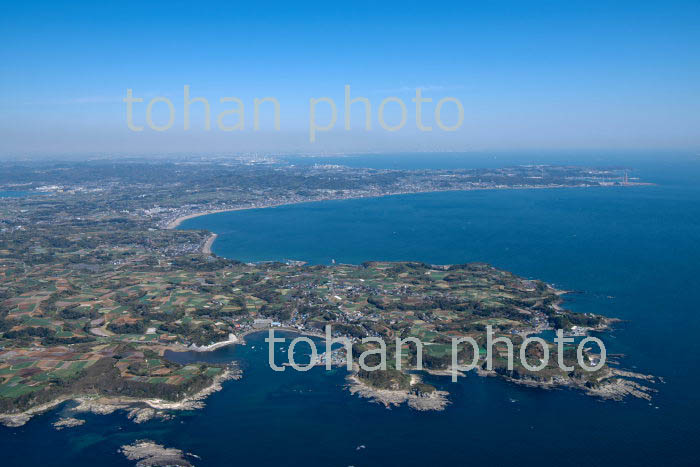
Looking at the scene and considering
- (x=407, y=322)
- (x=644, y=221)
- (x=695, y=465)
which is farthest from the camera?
(x=644, y=221)

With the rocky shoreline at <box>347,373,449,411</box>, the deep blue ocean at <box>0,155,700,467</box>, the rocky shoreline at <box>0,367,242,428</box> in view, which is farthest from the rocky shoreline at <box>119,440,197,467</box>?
the rocky shoreline at <box>347,373,449,411</box>

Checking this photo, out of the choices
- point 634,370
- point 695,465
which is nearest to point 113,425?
point 695,465

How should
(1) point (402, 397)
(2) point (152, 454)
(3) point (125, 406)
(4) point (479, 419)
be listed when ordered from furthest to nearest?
(1) point (402, 397), (3) point (125, 406), (4) point (479, 419), (2) point (152, 454)

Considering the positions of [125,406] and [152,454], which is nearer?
[152,454]

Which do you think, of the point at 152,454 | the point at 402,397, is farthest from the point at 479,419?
the point at 152,454

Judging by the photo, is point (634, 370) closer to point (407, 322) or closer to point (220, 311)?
point (407, 322)

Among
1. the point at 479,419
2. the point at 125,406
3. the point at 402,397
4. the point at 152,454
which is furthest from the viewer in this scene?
the point at 402,397

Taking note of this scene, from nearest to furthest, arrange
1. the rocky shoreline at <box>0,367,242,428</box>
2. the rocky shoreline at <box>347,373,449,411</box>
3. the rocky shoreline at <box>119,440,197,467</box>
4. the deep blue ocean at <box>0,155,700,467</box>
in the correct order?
the rocky shoreline at <box>119,440,197,467</box> < the deep blue ocean at <box>0,155,700,467</box> < the rocky shoreline at <box>0,367,242,428</box> < the rocky shoreline at <box>347,373,449,411</box>

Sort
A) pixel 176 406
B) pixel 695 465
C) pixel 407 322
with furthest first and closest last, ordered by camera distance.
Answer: pixel 407 322 < pixel 176 406 < pixel 695 465

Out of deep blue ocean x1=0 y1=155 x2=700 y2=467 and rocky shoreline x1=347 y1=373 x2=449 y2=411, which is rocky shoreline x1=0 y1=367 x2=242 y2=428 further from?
rocky shoreline x1=347 y1=373 x2=449 y2=411

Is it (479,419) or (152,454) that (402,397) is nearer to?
(479,419)

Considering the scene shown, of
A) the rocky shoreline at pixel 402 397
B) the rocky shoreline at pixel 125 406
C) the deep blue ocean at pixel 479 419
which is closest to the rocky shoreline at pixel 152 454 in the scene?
the deep blue ocean at pixel 479 419
